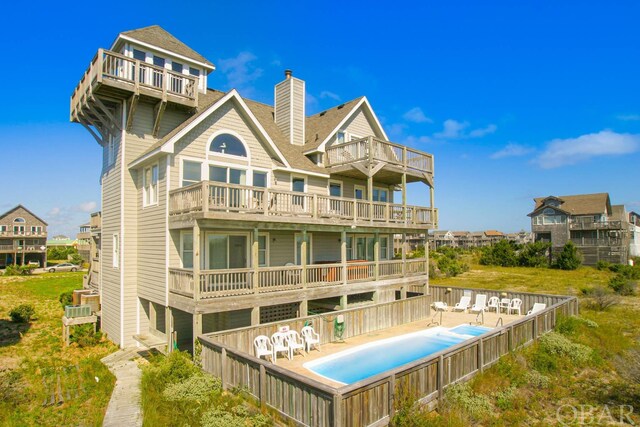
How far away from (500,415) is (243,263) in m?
10.5

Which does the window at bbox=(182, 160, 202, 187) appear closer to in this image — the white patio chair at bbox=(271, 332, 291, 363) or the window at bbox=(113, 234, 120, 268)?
the window at bbox=(113, 234, 120, 268)

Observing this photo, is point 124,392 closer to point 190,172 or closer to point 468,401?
point 190,172

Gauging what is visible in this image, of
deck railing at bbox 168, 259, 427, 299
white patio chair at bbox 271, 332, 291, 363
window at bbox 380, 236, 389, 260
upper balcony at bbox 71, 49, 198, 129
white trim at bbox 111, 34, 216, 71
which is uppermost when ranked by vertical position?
white trim at bbox 111, 34, 216, 71

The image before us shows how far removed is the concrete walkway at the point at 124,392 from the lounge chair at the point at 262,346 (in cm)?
334

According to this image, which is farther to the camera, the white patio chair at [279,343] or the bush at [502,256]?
the bush at [502,256]

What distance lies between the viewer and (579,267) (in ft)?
154

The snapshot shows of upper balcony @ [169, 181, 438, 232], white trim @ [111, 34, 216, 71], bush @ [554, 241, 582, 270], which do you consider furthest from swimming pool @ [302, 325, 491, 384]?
bush @ [554, 241, 582, 270]

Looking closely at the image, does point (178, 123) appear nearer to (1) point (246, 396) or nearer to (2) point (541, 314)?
(1) point (246, 396)

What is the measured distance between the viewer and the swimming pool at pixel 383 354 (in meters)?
12.1

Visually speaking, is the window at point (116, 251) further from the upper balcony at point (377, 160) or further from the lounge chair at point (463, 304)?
the lounge chair at point (463, 304)

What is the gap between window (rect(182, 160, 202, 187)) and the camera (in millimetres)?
14938

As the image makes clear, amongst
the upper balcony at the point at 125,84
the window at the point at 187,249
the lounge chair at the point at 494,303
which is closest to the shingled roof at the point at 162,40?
the upper balcony at the point at 125,84

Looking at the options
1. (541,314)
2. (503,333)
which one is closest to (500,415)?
(503,333)

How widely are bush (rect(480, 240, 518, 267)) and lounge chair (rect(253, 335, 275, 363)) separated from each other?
45967 millimetres
